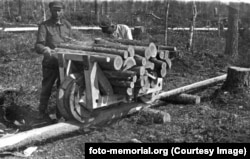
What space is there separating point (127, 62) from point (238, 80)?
3348 mm

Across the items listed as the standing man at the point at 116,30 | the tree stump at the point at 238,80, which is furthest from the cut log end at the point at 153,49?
the tree stump at the point at 238,80

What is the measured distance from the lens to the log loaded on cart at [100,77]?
5.22 metres

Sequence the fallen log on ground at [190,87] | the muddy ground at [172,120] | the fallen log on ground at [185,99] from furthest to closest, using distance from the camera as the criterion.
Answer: the fallen log on ground at [185,99] < the fallen log on ground at [190,87] < the muddy ground at [172,120]

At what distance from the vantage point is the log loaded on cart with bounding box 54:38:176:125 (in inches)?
205

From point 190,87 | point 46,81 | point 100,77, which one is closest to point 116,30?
point 190,87

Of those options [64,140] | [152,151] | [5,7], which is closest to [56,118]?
[64,140]

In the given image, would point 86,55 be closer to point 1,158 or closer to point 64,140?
point 64,140

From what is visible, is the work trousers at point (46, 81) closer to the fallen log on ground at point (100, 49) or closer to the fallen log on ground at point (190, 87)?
the fallen log on ground at point (100, 49)

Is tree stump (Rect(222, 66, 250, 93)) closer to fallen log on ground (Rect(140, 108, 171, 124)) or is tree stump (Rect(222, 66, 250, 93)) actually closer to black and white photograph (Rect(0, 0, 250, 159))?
black and white photograph (Rect(0, 0, 250, 159))

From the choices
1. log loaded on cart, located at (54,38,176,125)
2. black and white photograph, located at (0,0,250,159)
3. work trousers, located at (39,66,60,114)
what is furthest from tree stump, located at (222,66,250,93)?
work trousers, located at (39,66,60,114)

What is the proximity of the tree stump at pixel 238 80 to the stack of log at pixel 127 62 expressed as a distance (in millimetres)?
2193

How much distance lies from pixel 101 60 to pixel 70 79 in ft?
1.98

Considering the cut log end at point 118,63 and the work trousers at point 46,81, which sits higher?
the cut log end at point 118,63

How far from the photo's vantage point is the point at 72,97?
17.2ft
